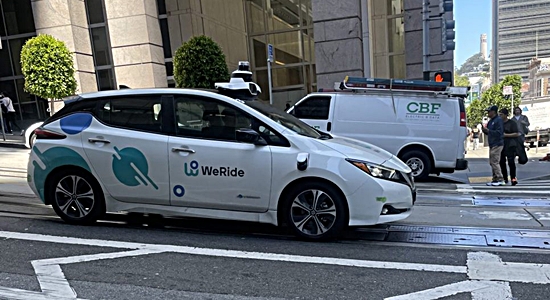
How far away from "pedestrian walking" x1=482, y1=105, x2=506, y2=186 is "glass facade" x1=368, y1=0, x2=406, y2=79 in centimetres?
1288

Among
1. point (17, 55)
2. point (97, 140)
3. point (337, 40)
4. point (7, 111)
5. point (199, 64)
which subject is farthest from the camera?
point (17, 55)

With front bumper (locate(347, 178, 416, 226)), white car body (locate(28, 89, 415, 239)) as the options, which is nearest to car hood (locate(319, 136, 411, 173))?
white car body (locate(28, 89, 415, 239))

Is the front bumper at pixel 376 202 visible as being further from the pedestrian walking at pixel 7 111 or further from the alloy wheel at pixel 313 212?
the pedestrian walking at pixel 7 111

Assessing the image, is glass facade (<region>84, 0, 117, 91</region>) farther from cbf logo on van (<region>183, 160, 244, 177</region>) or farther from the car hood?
the car hood

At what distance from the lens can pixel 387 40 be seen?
21.6 m

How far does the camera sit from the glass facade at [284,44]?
76.3 ft

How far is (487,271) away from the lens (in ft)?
12.3

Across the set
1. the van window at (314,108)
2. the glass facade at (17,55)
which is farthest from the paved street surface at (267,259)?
the glass facade at (17,55)

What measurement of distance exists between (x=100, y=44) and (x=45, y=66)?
611 cm

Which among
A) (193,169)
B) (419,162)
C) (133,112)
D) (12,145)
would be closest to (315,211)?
(193,169)

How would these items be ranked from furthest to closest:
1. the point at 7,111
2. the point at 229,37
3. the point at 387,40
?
the point at 229,37
the point at 387,40
the point at 7,111

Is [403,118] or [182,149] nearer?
[182,149]

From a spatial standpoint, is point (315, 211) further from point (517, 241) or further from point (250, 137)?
point (517, 241)

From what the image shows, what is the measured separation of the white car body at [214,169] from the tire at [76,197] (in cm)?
9
